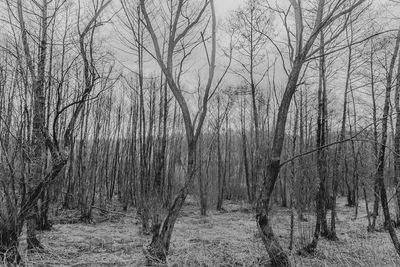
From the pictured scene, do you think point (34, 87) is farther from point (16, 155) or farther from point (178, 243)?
point (178, 243)

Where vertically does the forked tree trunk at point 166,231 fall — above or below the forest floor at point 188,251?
above

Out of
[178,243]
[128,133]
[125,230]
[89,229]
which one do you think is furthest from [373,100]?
[128,133]

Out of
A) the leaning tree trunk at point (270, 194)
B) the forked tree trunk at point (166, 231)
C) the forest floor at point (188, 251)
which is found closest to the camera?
the leaning tree trunk at point (270, 194)

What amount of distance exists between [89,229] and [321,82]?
8320 mm

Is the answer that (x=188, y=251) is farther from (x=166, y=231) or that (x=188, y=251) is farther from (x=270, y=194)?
(x=270, y=194)

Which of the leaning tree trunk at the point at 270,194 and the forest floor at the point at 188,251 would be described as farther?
the forest floor at the point at 188,251

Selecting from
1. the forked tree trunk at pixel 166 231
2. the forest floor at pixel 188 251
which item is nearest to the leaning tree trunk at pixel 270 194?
the forest floor at pixel 188 251

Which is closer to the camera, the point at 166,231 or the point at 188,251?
the point at 166,231

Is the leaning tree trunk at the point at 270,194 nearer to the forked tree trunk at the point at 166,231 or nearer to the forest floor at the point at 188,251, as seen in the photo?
the forest floor at the point at 188,251

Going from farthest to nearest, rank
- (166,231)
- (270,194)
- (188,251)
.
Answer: (188,251), (166,231), (270,194)

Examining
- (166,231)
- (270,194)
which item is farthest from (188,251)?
(270,194)

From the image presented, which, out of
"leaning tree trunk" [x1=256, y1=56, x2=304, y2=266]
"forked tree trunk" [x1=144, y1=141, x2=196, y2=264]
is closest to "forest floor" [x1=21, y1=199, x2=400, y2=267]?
"forked tree trunk" [x1=144, y1=141, x2=196, y2=264]

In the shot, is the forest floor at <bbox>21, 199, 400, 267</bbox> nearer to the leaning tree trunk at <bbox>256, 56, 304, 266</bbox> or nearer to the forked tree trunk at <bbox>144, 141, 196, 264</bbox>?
the forked tree trunk at <bbox>144, 141, 196, 264</bbox>

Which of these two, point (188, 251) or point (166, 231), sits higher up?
point (166, 231)
